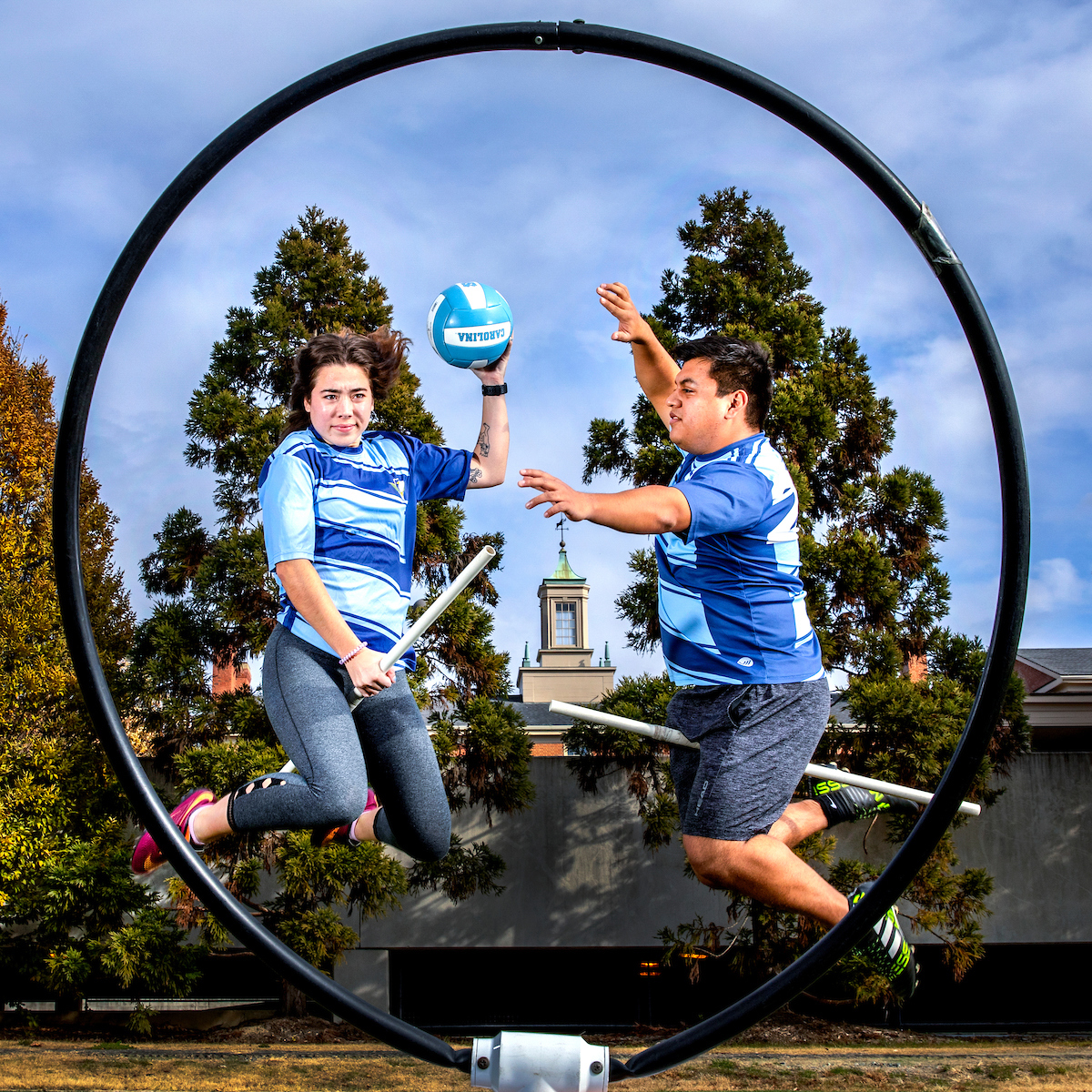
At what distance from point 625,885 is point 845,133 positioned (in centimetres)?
1072

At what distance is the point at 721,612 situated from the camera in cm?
328

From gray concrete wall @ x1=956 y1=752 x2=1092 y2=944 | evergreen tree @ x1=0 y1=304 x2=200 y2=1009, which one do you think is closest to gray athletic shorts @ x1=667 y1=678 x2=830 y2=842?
evergreen tree @ x1=0 y1=304 x2=200 y2=1009

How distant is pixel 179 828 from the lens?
3.38 metres

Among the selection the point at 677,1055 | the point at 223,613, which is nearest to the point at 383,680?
the point at 677,1055

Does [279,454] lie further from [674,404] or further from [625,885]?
[625,885]

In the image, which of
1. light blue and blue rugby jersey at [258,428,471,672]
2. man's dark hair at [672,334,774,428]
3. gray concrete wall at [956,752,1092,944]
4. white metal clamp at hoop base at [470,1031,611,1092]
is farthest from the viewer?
gray concrete wall at [956,752,1092,944]

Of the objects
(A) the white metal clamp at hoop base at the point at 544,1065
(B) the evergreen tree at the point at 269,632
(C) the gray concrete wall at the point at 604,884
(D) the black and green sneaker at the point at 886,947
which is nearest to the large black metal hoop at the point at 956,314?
(A) the white metal clamp at hoop base at the point at 544,1065

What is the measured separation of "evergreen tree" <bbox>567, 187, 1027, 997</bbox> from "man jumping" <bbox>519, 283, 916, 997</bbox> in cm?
645

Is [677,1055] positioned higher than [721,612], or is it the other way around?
[721,612]

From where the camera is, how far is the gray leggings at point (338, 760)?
3156 mm

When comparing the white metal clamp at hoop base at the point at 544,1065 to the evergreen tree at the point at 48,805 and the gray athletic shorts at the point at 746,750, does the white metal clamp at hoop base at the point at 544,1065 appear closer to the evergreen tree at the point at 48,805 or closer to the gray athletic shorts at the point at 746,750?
the gray athletic shorts at the point at 746,750

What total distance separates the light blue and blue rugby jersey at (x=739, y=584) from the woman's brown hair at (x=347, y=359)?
110 centimetres

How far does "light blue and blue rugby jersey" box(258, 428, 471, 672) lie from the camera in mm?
3283

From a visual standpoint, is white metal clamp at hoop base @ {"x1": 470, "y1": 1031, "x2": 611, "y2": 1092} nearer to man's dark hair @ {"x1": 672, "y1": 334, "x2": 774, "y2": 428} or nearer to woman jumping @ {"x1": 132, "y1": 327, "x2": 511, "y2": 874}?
woman jumping @ {"x1": 132, "y1": 327, "x2": 511, "y2": 874}
